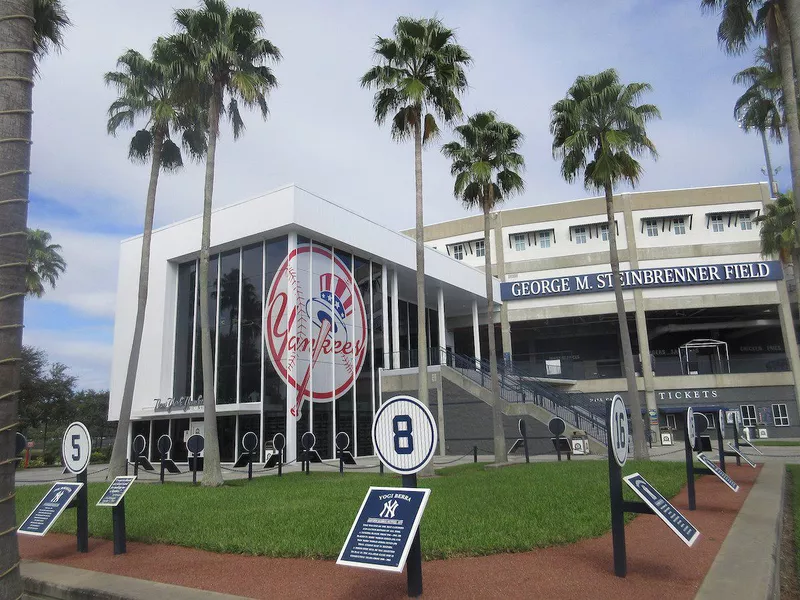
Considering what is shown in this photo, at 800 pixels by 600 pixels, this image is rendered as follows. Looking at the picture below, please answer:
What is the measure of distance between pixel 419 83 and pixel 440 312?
55.8 feet

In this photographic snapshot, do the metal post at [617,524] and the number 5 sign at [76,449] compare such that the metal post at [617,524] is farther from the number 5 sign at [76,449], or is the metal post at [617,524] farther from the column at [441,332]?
the column at [441,332]

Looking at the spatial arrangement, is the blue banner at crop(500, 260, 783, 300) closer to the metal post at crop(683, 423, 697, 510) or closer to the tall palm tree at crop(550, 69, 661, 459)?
the tall palm tree at crop(550, 69, 661, 459)

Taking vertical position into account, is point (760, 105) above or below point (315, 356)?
above

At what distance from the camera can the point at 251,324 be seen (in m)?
23.8

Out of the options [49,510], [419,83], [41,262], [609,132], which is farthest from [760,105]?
[41,262]

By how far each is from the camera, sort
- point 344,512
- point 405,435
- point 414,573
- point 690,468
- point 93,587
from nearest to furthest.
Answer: point 405,435 < point 414,573 < point 93,587 < point 690,468 < point 344,512

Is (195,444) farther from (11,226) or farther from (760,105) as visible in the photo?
(760,105)

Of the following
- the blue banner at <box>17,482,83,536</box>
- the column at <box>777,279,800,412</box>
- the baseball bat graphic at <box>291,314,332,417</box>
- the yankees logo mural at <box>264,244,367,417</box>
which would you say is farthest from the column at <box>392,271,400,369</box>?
the column at <box>777,279,800,412</box>

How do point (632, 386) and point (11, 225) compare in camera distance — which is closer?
point (11, 225)

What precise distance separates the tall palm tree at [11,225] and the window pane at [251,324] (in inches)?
744

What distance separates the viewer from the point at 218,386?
78.7ft

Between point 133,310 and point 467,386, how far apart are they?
15.6 metres

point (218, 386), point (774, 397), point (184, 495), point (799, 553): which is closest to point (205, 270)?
point (184, 495)

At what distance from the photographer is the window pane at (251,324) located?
23062 mm
